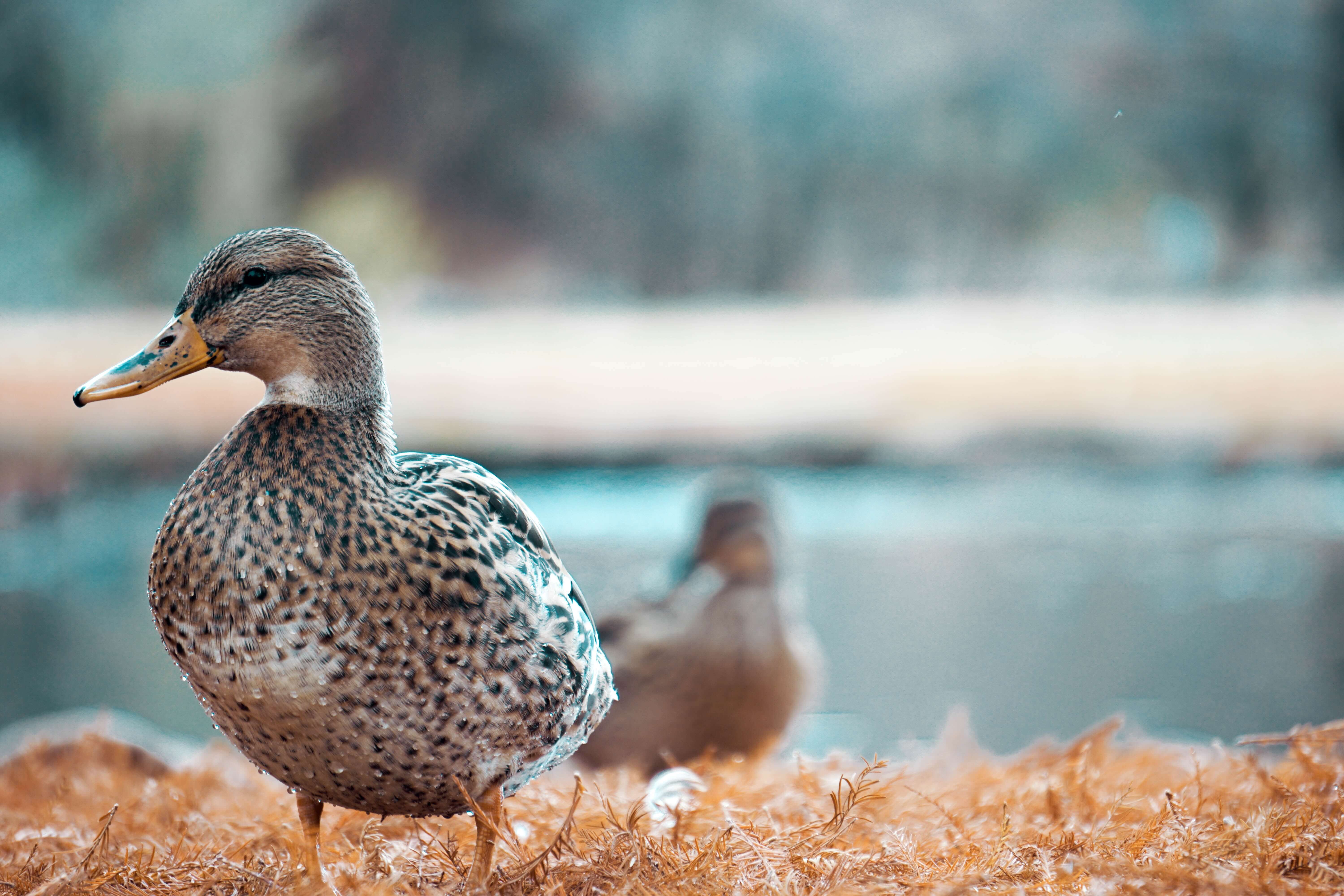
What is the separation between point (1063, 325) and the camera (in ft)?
7.09

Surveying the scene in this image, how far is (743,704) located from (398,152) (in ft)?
4.54

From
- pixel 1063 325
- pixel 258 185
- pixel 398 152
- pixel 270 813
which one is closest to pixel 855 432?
pixel 1063 325

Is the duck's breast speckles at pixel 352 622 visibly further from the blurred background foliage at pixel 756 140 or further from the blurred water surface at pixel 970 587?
the blurred background foliage at pixel 756 140

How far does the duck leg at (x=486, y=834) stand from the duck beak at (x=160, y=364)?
1.00 ft

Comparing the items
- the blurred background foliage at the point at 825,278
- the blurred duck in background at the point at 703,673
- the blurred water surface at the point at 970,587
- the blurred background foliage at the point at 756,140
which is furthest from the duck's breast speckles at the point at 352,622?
the blurred background foliage at the point at 756,140

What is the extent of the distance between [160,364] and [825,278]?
1703mm

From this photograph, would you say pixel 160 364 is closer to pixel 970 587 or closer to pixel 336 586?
pixel 336 586

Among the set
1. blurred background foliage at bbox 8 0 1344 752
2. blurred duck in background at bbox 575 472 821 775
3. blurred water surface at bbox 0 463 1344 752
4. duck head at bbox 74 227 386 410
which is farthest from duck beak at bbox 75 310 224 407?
blurred background foliage at bbox 8 0 1344 752

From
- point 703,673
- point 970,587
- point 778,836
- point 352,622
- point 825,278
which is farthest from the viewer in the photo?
point 825,278

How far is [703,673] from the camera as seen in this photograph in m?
1.27

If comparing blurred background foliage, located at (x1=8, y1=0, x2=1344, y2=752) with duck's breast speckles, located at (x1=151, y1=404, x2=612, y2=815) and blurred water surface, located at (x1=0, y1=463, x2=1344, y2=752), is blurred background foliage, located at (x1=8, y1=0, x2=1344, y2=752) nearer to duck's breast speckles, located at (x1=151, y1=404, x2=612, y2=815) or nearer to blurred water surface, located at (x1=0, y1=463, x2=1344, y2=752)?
blurred water surface, located at (x1=0, y1=463, x2=1344, y2=752)

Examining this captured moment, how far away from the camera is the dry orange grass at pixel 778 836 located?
0.64 meters

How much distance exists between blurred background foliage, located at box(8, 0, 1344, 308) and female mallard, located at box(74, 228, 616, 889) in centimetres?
146

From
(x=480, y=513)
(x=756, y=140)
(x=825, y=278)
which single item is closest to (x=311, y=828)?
(x=480, y=513)
